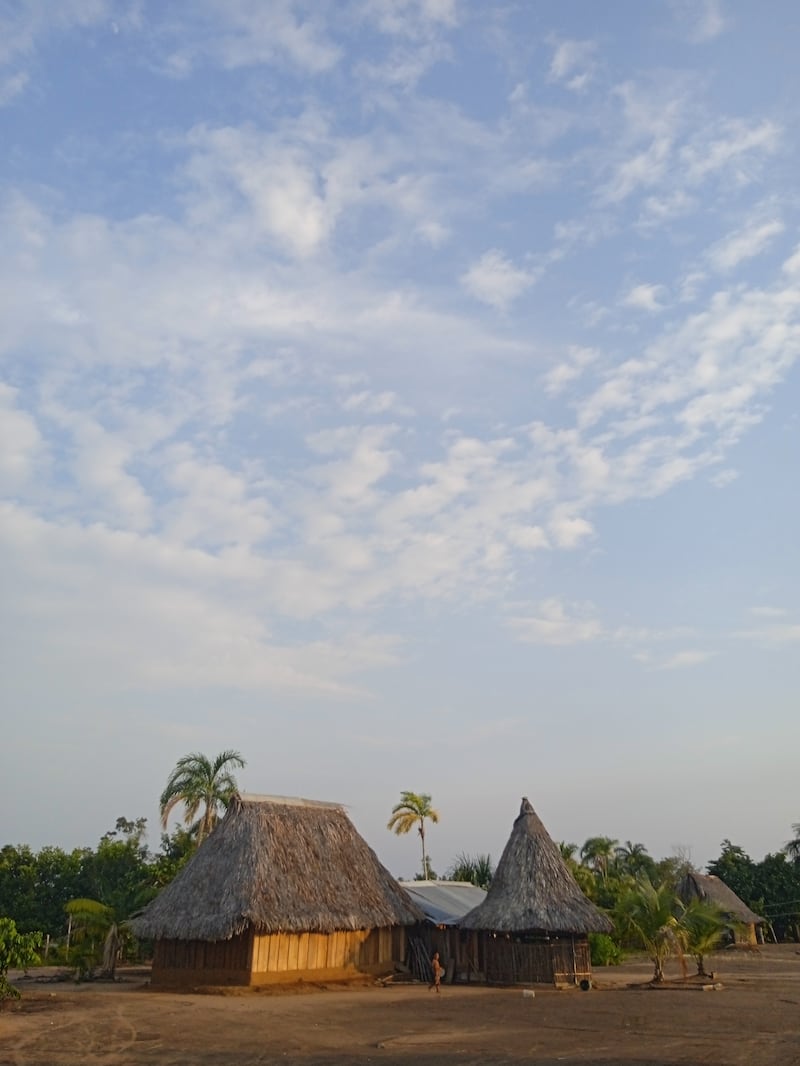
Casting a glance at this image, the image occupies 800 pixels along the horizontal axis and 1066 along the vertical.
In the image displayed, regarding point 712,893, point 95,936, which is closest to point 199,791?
point 95,936

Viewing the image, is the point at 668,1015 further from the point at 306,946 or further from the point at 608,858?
the point at 608,858

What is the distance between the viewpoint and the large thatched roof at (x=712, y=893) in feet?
138

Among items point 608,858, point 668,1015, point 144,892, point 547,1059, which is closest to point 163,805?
point 144,892

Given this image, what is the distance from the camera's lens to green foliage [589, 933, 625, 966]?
32.2 m

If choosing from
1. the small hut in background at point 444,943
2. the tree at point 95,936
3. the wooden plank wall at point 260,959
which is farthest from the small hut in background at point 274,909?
the tree at point 95,936

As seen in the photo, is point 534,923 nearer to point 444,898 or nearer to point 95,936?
point 444,898

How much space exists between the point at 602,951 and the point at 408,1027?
20.3 metres

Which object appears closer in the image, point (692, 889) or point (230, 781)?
point (230, 781)

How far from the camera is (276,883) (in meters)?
23.2

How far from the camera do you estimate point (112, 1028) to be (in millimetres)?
14789

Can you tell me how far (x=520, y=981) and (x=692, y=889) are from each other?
22.4 m

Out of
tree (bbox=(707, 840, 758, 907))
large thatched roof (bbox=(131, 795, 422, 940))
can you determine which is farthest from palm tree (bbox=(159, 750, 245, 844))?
tree (bbox=(707, 840, 758, 907))

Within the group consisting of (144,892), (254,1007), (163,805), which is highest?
(163,805)

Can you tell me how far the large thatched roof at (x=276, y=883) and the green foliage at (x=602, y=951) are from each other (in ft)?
30.9
